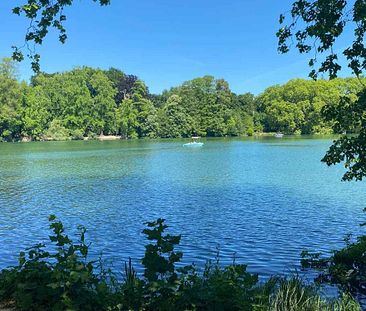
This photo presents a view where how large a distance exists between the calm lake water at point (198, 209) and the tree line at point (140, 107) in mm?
79647

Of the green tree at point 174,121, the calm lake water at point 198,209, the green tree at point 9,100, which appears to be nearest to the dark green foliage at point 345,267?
the calm lake water at point 198,209

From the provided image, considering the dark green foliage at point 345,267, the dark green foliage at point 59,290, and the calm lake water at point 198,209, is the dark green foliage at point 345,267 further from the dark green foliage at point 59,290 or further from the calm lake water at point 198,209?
the dark green foliage at point 59,290

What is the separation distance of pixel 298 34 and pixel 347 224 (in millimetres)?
11907

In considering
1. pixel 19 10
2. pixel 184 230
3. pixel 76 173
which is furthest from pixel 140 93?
pixel 19 10

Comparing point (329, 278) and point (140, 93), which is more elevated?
point (140, 93)

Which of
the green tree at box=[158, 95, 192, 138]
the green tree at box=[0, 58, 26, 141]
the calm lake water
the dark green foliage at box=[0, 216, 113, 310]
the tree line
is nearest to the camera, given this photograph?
the dark green foliage at box=[0, 216, 113, 310]

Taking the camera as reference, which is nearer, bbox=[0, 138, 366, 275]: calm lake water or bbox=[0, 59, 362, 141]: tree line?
bbox=[0, 138, 366, 275]: calm lake water

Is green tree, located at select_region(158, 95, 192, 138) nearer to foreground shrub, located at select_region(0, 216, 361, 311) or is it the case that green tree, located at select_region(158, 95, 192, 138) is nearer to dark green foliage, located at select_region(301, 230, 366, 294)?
dark green foliage, located at select_region(301, 230, 366, 294)

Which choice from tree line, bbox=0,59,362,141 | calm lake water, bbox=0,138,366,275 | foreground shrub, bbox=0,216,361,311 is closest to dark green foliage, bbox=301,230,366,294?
calm lake water, bbox=0,138,366,275

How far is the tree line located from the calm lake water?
79647mm

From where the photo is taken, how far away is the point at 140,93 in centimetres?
14312

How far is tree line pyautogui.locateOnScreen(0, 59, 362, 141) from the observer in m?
114

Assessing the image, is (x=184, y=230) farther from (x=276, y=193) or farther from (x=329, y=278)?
(x=276, y=193)

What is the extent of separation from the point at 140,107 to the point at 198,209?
117494 millimetres
